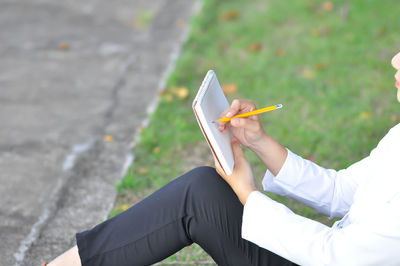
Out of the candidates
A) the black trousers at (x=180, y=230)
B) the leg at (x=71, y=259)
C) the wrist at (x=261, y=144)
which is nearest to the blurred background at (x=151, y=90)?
the leg at (x=71, y=259)

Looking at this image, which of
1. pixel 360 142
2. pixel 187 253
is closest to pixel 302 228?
pixel 187 253

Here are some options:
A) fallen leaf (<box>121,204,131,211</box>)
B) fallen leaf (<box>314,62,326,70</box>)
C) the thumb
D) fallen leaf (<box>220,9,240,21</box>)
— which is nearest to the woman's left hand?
the thumb

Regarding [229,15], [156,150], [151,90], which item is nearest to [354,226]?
[156,150]

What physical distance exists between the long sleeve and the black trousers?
0.78 ft

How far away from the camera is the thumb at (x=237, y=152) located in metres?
2.11

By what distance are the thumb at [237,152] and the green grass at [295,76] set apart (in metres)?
1.11

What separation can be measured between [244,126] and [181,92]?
2.21 m

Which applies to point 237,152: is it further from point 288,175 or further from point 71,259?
point 71,259

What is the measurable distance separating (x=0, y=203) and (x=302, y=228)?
72.3 inches

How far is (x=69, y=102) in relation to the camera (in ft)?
13.7

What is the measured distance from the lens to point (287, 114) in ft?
13.4

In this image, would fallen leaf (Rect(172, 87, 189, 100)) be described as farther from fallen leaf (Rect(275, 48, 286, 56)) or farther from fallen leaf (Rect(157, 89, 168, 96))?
fallen leaf (Rect(275, 48, 286, 56))

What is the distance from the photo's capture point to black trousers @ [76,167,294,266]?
206cm

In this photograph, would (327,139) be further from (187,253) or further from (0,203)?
(0,203)
